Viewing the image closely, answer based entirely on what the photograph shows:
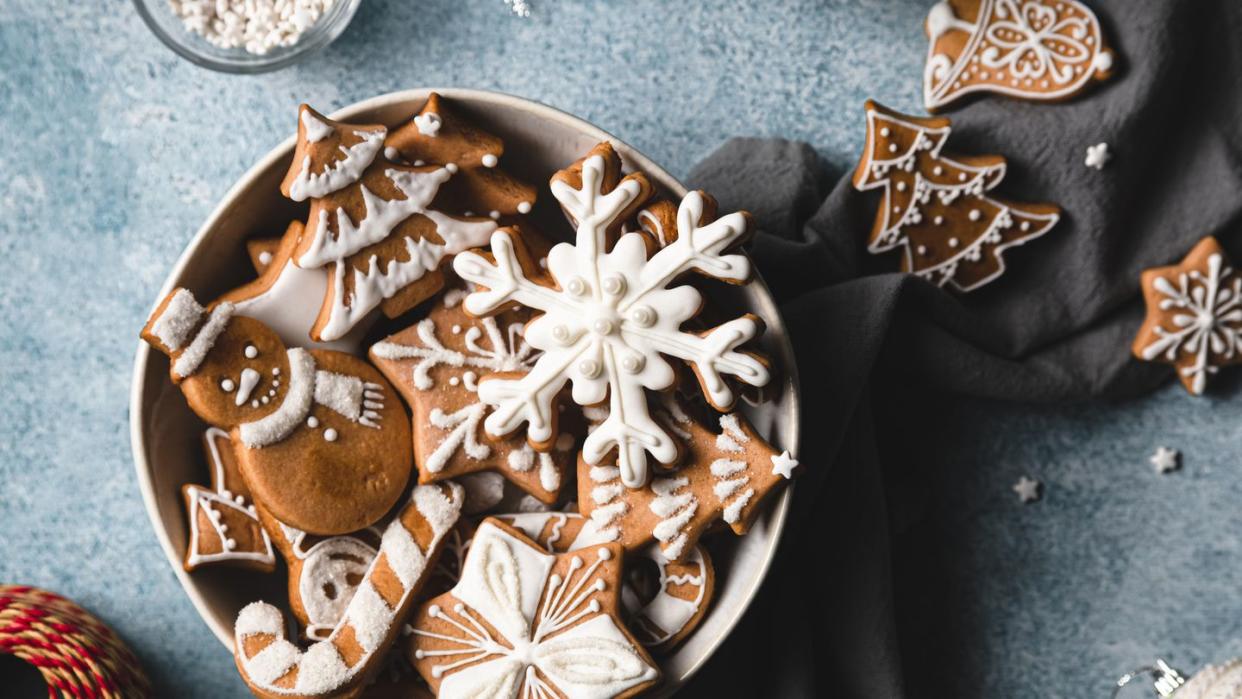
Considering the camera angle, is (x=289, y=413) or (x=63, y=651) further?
(x=63, y=651)

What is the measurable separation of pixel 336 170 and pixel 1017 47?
0.66 m

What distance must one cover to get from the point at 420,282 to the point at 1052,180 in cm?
63

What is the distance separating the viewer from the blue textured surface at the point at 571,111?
3.73ft

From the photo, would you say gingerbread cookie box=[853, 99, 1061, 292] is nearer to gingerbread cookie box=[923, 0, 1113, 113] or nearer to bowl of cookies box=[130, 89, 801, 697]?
gingerbread cookie box=[923, 0, 1113, 113]

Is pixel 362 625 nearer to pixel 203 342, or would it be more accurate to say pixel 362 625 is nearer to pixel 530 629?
pixel 530 629

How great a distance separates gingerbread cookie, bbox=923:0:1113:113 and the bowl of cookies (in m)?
0.37

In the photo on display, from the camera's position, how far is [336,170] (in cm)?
89

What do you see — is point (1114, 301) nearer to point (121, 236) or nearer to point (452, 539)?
point (452, 539)

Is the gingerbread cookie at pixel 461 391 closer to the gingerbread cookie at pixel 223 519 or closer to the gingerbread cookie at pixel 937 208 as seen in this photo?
the gingerbread cookie at pixel 223 519

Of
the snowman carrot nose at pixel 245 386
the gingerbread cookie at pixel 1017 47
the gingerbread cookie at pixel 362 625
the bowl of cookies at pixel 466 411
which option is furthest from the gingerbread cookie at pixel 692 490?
the gingerbread cookie at pixel 1017 47

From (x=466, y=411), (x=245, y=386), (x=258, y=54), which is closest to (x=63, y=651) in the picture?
(x=245, y=386)

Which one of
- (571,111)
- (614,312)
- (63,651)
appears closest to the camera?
(614,312)

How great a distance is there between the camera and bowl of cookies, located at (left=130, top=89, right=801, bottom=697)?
2.86 feet

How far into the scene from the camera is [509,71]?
114 centimetres
